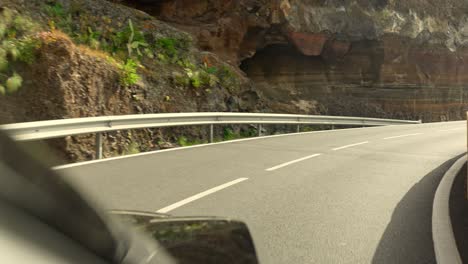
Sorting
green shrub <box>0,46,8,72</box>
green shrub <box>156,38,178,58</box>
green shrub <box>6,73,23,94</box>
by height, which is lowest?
green shrub <box>6,73,23,94</box>

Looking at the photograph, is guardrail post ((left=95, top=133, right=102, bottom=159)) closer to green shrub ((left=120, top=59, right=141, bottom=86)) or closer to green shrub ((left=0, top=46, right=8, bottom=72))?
green shrub ((left=0, top=46, right=8, bottom=72))

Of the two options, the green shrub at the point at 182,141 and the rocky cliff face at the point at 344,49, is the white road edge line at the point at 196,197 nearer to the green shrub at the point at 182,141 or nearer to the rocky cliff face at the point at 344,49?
the green shrub at the point at 182,141

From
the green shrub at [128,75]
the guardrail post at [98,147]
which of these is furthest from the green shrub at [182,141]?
the guardrail post at [98,147]

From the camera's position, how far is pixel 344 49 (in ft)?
94.6

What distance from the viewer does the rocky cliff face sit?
2312cm

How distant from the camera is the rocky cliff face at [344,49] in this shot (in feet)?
75.9

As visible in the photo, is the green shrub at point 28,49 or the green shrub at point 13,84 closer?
the green shrub at point 13,84

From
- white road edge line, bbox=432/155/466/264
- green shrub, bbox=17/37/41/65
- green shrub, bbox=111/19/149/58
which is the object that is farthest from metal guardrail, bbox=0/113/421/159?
white road edge line, bbox=432/155/466/264

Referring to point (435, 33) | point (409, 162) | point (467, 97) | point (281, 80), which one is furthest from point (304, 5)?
point (409, 162)

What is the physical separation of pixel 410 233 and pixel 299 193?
210cm

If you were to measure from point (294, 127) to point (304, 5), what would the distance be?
29.0 ft

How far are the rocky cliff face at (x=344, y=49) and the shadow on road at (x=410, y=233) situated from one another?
50.6 feet

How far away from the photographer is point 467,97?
33281 mm

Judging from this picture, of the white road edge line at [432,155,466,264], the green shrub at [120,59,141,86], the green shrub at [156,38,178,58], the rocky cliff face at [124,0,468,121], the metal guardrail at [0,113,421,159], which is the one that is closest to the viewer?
the white road edge line at [432,155,466,264]
